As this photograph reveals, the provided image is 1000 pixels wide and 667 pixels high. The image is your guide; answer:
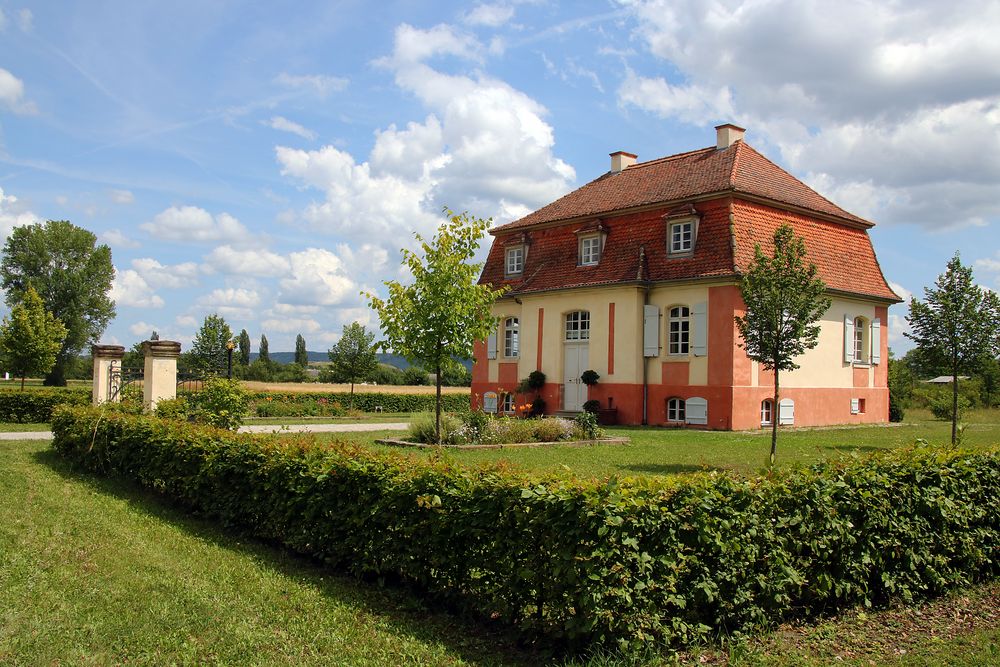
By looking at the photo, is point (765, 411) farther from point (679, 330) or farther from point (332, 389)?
point (332, 389)

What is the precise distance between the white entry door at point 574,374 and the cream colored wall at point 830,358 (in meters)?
6.28

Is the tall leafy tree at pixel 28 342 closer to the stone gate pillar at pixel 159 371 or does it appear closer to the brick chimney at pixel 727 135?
the stone gate pillar at pixel 159 371

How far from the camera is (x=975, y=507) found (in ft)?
23.5

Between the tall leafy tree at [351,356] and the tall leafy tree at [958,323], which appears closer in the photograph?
the tall leafy tree at [958,323]

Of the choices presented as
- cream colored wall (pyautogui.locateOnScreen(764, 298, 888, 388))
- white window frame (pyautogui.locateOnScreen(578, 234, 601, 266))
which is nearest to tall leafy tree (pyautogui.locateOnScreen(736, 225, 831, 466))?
cream colored wall (pyautogui.locateOnScreen(764, 298, 888, 388))

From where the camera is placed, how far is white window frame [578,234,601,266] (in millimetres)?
26500

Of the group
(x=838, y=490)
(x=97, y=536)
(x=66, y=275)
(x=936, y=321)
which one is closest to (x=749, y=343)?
(x=936, y=321)

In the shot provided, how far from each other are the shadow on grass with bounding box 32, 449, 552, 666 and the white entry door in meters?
18.1

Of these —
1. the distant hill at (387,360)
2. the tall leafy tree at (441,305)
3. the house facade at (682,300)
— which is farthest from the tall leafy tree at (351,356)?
the tall leafy tree at (441,305)

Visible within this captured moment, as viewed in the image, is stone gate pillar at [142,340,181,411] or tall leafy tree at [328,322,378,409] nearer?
stone gate pillar at [142,340,181,411]

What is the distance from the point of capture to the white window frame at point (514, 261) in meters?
29.4

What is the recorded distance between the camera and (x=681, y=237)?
80.1 ft

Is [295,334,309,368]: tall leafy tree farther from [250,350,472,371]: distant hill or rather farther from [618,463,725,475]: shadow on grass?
[618,463,725,475]: shadow on grass

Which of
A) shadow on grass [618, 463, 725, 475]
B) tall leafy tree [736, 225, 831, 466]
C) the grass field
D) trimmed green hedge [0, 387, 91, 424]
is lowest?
the grass field
